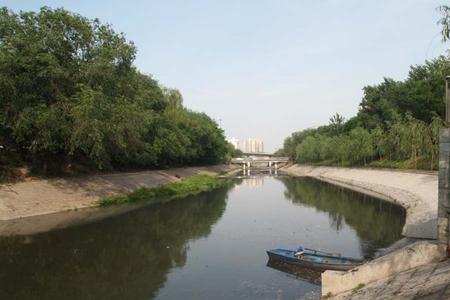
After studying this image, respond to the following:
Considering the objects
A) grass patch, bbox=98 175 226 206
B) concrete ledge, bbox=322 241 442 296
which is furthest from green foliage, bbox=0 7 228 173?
concrete ledge, bbox=322 241 442 296

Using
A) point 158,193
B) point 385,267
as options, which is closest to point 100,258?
point 385,267

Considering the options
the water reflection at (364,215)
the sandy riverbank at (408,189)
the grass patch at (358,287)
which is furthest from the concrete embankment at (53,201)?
the sandy riverbank at (408,189)

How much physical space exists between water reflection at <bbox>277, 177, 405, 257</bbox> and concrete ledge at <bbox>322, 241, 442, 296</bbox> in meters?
8.22

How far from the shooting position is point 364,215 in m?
34.2

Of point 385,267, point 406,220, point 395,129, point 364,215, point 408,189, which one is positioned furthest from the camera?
point 395,129

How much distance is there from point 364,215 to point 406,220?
5632 millimetres

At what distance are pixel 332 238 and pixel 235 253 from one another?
22.5 ft

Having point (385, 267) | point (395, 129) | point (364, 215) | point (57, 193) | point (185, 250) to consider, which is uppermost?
point (395, 129)

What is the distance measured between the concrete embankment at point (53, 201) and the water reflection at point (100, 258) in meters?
2.65

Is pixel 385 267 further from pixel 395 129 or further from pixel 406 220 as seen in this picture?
pixel 395 129

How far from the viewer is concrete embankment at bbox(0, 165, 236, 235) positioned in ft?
95.4

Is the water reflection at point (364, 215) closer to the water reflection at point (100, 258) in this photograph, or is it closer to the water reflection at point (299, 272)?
the water reflection at point (299, 272)

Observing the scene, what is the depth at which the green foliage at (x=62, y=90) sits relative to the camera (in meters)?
34.2

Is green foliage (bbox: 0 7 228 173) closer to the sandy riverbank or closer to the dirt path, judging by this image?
the dirt path
